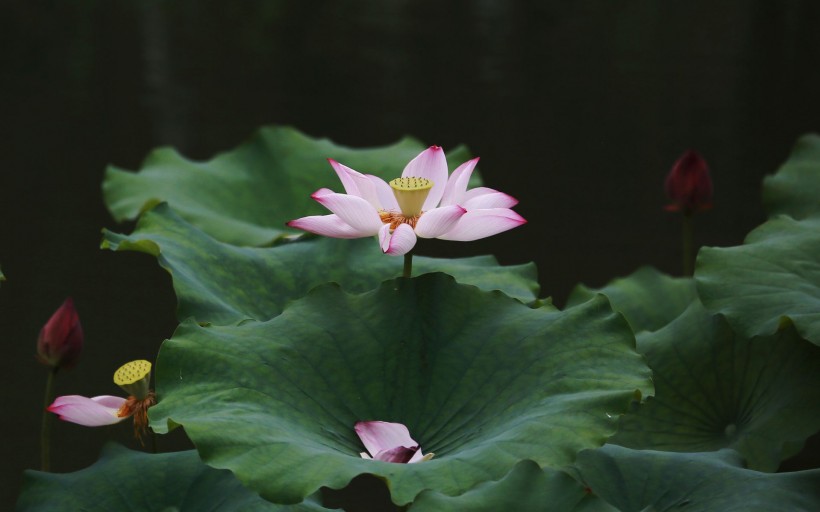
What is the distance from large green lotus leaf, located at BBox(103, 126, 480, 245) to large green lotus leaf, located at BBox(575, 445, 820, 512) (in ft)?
2.34

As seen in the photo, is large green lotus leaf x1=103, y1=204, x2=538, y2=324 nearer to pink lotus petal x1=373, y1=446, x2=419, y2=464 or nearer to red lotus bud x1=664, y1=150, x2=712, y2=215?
pink lotus petal x1=373, y1=446, x2=419, y2=464

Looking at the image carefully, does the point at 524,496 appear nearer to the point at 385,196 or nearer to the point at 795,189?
the point at 385,196

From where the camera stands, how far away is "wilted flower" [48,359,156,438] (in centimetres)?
105

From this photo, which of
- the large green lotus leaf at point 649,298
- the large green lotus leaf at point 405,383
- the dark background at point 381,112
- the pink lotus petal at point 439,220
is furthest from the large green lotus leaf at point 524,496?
the dark background at point 381,112

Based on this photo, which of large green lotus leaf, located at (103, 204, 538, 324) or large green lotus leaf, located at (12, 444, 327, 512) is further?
large green lotus leaf, located at (103, 204, 538, 324)

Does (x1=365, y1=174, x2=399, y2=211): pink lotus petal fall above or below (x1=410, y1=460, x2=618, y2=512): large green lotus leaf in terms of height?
above

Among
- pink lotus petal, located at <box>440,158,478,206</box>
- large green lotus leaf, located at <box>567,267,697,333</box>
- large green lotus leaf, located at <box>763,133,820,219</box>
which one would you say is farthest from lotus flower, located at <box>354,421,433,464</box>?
large green lotus leaf, located at <box>763,133,820,219</box>

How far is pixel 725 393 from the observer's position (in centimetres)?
127

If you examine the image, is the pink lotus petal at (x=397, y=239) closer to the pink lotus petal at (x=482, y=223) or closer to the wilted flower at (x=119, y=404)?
the pink lotus petal at (x=482, y=223)

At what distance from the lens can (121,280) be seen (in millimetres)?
2547

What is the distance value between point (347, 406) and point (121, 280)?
1668 mm

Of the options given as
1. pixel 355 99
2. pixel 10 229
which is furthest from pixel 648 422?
pixel 355 99

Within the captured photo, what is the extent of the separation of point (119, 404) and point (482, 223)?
37 cm

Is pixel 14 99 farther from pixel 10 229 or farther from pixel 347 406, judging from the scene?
pixel 347 406
